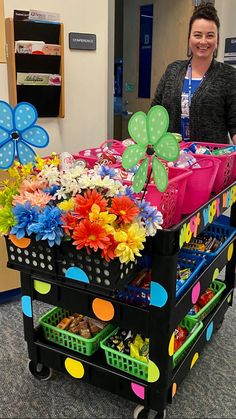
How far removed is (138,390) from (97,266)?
0.53 m

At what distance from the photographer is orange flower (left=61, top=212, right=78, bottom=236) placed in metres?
1.15

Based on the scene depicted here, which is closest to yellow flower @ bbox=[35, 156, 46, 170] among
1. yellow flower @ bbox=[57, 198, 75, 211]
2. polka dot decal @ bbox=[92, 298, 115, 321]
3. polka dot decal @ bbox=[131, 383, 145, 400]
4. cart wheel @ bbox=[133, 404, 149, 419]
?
yellow flower @ bbox=[57, 198, 75, 211]

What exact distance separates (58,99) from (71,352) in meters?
1.50

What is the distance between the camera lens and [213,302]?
1.87 m

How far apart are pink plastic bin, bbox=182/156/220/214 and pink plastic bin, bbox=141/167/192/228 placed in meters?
0.04

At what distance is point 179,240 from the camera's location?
1251 mm

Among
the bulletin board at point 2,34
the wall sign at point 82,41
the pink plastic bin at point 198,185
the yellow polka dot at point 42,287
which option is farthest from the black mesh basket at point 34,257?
the wall sign at point 82,41

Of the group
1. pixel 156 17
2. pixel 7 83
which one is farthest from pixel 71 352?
pixel 156 17

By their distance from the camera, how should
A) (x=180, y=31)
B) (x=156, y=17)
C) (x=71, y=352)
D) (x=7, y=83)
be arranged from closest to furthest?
1. (x=71, y=352)
2. (x=7, y=83)
3. (x=180, y=31)
4. (x=156, y=17)

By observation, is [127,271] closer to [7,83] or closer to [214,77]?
[214,77]

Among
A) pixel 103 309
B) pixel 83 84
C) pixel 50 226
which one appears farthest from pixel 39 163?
pixel 83 84

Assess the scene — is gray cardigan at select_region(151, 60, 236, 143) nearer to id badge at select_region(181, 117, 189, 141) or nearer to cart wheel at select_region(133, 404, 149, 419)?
id badge at select_region(181, 117, 189, 141)

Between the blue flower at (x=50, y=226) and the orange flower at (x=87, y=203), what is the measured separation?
0.06 m

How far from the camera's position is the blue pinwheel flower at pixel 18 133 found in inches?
52.1
